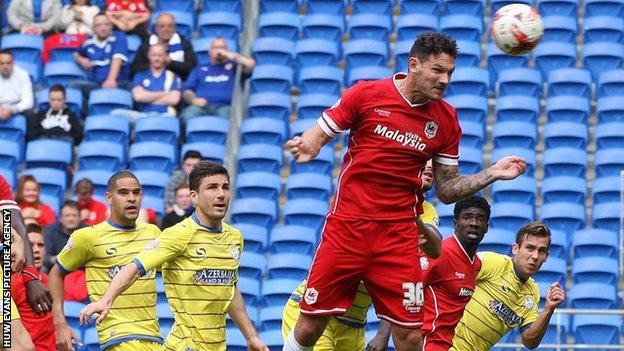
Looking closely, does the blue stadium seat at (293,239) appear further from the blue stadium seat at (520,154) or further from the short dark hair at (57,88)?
the short dark hair at (57,88)

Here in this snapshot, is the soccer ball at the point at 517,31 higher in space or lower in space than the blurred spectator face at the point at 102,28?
higher

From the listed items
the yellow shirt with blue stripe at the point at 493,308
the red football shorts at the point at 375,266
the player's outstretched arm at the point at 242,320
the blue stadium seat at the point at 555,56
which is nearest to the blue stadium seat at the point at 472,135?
the blue stadium seat at the point at 555,56

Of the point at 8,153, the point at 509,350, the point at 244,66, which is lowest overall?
the point at 509,350

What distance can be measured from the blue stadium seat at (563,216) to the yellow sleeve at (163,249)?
665 cm

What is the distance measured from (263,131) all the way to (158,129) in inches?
45.7

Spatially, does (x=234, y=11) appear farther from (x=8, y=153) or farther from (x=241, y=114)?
(x=8, y=153)

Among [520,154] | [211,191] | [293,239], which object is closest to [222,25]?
[293,239]

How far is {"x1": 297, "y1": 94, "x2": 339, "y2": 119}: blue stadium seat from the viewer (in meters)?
17.5

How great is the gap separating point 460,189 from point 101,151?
823 cm

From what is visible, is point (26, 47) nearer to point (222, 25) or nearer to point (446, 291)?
point (222, 25)

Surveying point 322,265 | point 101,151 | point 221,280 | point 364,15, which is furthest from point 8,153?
point 322,265

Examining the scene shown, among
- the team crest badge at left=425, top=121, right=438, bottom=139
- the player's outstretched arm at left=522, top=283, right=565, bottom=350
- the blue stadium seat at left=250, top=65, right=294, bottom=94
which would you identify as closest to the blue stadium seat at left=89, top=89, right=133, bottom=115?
the blue stadium seat at left=250, top=65, right=294, bottom=94

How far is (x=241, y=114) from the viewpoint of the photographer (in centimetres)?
1772

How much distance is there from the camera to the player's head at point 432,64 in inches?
361
